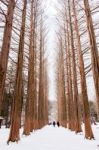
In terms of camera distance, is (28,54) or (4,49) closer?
(4,49)

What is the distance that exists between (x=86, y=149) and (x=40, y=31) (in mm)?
18281

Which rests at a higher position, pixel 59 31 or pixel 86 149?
pixel 59 31

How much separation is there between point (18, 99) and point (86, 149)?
4.12 meters

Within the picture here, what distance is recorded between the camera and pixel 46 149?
23.8 feet

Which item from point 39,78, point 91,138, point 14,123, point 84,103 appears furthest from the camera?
point 39,78

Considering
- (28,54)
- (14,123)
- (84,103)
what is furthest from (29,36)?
(14,123)

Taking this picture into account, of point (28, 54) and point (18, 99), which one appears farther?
point (28, 54)

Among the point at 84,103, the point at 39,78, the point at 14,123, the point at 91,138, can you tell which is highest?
the point at 39,78

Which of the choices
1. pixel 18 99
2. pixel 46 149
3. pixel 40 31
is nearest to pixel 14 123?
pixel 18 99

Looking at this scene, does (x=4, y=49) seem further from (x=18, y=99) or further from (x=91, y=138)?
(x=91, y=138)

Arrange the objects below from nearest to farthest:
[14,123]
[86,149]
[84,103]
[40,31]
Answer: [86,149] < [14,123] < [84,103] < [40,31]

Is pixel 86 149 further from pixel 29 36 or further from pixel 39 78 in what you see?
pixel 39 78

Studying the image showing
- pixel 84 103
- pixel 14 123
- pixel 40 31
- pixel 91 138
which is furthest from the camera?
Answer: pixel 40 31

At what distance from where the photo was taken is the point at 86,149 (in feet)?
23.5
